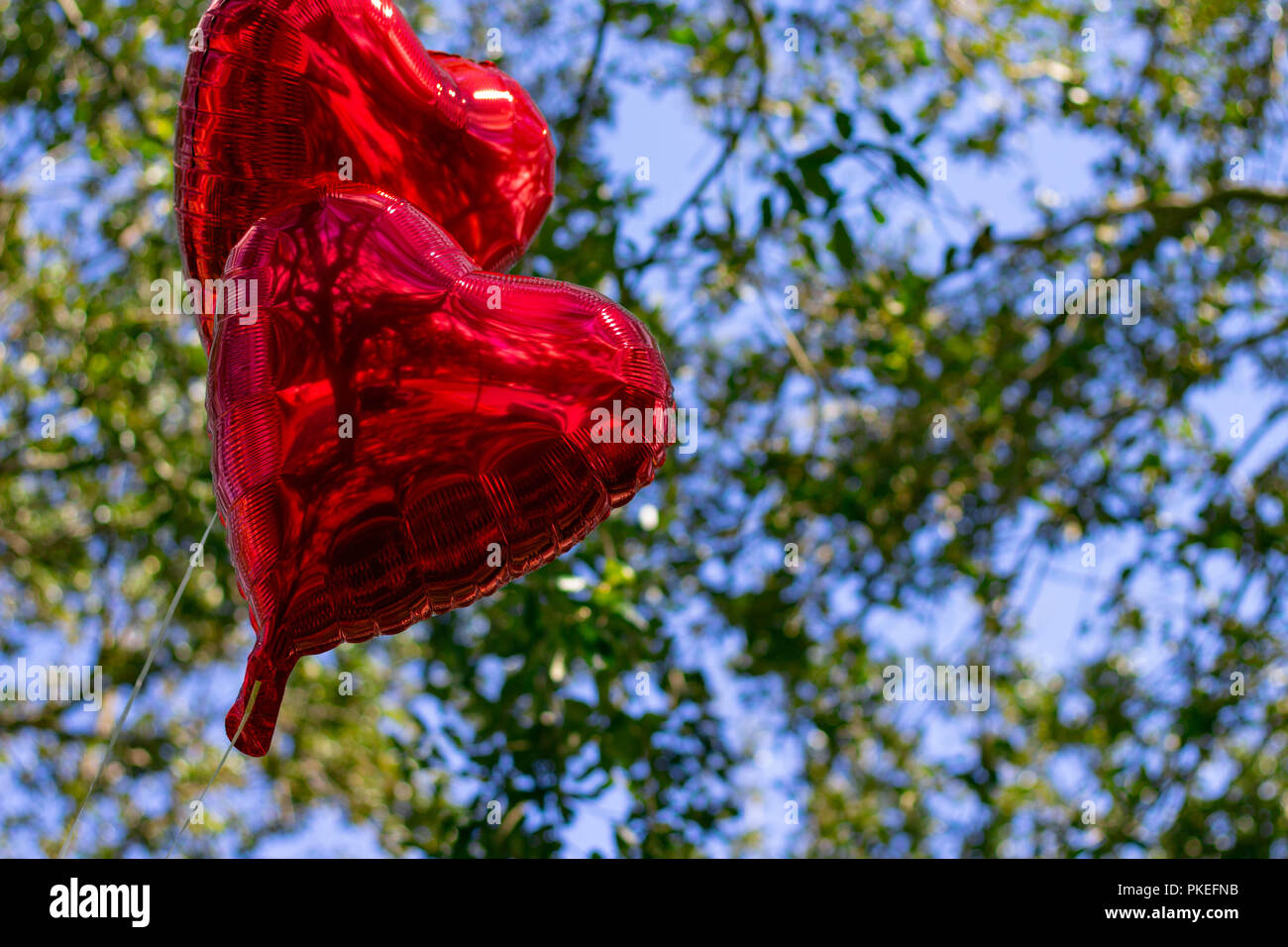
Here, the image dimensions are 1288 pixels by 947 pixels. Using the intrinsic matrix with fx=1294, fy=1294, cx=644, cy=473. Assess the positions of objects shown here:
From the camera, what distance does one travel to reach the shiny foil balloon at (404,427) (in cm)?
157

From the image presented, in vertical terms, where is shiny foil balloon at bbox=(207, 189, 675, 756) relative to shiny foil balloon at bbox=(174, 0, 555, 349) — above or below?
below

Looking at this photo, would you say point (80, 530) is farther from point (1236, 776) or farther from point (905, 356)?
point (1236, 776)

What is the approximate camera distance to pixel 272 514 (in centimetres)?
158

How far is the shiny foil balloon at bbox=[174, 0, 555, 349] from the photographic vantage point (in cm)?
175

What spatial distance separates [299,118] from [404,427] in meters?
0.50

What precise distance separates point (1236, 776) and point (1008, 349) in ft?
5.06

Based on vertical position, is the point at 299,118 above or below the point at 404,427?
above

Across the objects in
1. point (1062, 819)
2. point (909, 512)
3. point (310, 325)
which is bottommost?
point (1062, 819)

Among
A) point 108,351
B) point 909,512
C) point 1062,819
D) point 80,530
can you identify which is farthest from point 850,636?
point 80,530

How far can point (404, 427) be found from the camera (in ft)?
5.16

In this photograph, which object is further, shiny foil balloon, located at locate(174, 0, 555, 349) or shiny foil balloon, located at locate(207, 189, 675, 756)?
shiny foil balloon, located at locate(174, 0, 555, 349)

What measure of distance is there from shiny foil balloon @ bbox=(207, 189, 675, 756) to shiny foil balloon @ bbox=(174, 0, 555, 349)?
0.73ft

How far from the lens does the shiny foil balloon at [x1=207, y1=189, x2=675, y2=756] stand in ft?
5.14

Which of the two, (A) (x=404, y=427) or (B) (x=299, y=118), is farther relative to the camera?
(B) (x=299, y=118)
